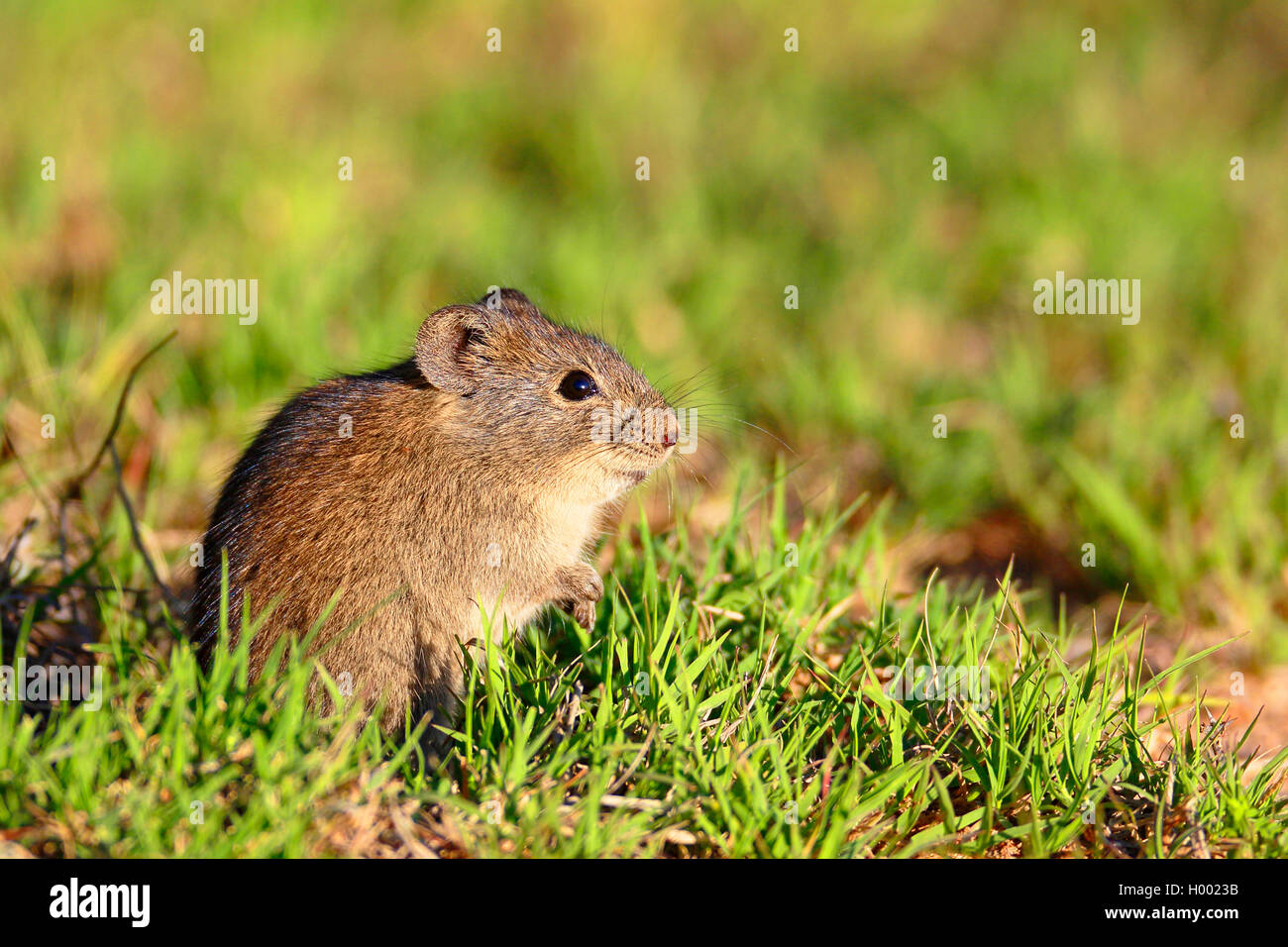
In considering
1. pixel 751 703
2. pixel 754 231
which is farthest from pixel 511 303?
pixel 754 231

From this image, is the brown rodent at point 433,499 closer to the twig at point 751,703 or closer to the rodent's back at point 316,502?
the rodent's back at point 316,502

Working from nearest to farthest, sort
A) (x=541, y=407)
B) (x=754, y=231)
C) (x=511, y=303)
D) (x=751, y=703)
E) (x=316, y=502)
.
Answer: (x=751, y=703) < (x=316, y=502) < (x=541, y=407) < (x=511, y=303) < (x=754, y=231)

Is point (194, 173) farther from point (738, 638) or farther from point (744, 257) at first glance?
point (738, 638)

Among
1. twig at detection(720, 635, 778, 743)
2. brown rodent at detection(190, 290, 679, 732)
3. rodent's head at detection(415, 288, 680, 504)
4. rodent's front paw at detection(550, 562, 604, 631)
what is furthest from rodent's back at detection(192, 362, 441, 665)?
twig at detection(720, 635, 778, 743)

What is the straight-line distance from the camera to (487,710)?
3.58 meters

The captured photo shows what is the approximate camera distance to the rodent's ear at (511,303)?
4227mm

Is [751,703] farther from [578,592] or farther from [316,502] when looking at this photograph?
[316,502]

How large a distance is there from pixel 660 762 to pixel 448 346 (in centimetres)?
148

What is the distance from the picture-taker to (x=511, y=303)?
4309 millimetres

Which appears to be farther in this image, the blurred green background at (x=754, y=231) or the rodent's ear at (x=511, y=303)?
the blurred green background at (x=754, y=231)

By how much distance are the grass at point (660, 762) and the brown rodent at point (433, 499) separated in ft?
0.48

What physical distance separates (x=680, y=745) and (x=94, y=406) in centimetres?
380

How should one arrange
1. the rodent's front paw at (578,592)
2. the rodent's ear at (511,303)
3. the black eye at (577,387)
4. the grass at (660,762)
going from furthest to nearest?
the rodent's ear at (511,303), the black eye at (577,387), the rodent's front paw at (578,592), the grass at (660,762)

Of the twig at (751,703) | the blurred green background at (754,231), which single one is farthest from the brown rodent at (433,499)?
the blurred green background at (754,231)
